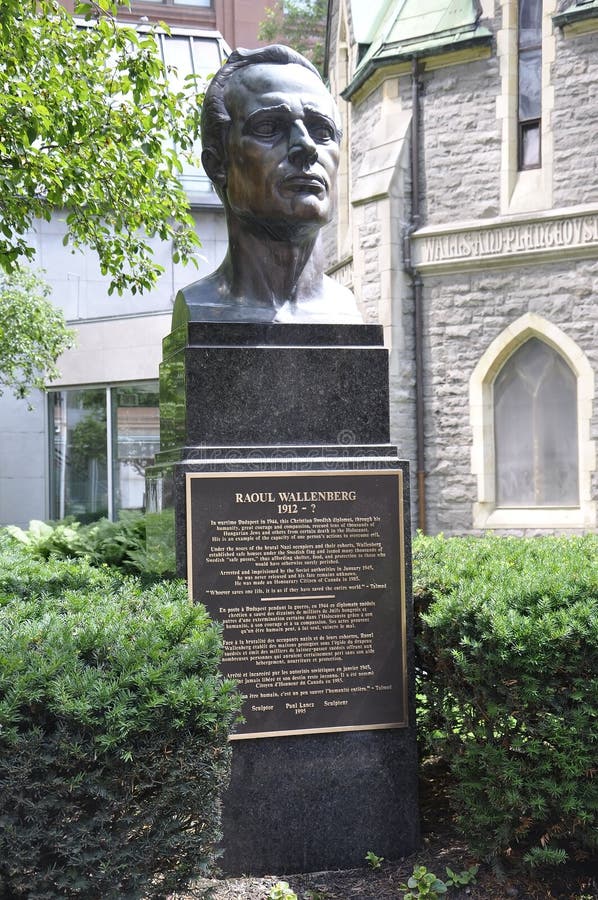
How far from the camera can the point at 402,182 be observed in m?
18.1

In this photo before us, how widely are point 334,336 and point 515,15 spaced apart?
1469cm

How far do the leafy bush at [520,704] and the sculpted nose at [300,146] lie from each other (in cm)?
218

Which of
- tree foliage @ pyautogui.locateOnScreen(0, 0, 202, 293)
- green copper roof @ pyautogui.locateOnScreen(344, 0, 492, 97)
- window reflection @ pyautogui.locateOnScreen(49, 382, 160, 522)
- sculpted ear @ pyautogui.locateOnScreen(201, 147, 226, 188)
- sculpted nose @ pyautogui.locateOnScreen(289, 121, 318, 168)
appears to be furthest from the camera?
window reflection @ pyautogui.locateOnScreen(49, 382, 160, 522)

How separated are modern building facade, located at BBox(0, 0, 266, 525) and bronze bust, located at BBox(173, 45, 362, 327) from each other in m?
16.4

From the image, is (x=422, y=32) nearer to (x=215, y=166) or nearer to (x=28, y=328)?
(x=28, y=328)

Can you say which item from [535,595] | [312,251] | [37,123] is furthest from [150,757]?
[37,123]

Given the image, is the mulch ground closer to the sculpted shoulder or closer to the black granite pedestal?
the black granite pedestal

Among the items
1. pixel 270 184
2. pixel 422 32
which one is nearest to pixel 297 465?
pixel 270 184

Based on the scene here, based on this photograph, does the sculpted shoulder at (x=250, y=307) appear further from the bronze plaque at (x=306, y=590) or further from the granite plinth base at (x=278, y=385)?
the bronze plaque at (x=306, y=590)

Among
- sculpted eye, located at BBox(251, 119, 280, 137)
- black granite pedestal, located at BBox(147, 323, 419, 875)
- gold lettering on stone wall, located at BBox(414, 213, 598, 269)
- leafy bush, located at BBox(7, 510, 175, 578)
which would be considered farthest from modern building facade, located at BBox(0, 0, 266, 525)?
black granite pedestal, located at BBox(147, 323, 419, 875)

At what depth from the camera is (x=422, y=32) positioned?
18.1 meters

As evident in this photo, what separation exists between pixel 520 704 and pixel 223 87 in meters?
3.31

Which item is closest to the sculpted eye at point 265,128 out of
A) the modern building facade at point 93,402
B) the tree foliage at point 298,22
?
the modern building facade at point 93,402

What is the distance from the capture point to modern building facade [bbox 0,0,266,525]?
72.7 ft
